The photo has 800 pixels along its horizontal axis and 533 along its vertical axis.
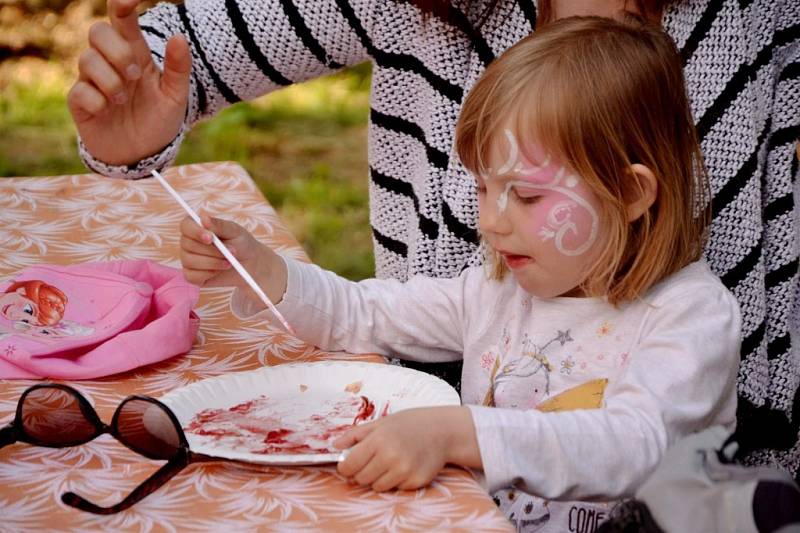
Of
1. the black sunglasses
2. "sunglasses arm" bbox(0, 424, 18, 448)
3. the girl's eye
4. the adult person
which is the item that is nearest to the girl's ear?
the girl's eye

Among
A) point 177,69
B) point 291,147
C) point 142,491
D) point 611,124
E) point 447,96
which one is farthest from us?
point 291,147

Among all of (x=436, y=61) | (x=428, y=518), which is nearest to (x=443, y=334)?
(x=436, y=61)

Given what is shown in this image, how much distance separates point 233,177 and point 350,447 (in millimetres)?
976

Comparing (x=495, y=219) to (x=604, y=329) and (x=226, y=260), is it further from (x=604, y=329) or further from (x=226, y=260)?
(x=226, y=260)

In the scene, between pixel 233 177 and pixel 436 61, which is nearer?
pixel 436 61

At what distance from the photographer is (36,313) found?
1417 mm

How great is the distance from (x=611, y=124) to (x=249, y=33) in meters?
0.63

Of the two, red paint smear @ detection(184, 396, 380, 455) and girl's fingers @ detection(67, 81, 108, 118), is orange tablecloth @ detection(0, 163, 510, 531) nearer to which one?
red paint smear @ detection(184, 396, 380, 455)

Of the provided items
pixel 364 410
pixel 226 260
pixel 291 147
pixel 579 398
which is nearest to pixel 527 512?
pixel 579 398

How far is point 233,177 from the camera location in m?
2.00

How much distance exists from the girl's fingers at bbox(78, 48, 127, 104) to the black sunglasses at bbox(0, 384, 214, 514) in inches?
18.3

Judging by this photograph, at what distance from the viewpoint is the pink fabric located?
1321mm

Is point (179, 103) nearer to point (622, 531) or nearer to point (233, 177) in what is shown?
point (233, 177)

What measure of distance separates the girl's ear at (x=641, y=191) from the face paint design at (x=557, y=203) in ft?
0.17
